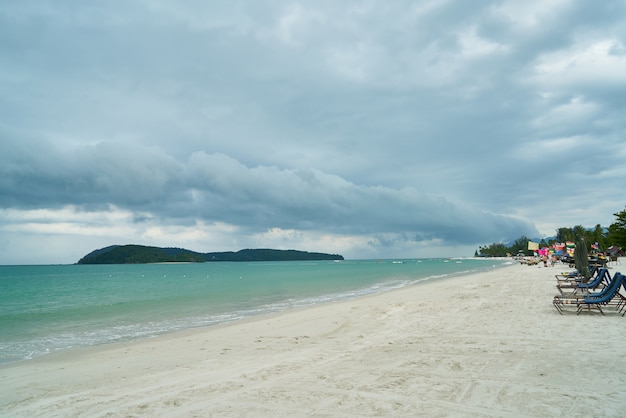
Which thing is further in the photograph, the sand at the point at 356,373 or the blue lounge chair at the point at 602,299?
the blue lounge chair at the point at 602,299

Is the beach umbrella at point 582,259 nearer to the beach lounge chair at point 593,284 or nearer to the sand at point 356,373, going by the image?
the beach lounge chair at point 593,284

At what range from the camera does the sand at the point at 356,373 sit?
533cm

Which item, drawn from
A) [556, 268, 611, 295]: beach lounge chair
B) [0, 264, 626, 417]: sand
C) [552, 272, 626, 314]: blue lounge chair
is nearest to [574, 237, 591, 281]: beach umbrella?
[556, 268, 611, 295]: beach lounge chair

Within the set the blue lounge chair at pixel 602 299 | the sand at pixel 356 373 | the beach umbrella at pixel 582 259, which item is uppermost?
the beach umbrella at pixel 582 259

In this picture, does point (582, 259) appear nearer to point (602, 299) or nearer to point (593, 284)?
point (593, 284)

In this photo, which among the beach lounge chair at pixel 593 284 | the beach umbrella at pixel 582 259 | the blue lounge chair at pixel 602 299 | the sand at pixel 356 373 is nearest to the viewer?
the sand at pixel 356 373

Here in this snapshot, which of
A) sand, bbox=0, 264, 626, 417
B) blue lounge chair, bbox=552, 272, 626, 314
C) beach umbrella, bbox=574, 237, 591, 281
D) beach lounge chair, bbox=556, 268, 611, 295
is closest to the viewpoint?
sand, bbox=0, 264, 626, 417

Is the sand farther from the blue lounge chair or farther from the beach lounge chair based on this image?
the beach lounge chair

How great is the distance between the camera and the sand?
210 inches

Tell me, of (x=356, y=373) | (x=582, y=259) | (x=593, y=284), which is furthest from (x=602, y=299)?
(x=356, y=373)

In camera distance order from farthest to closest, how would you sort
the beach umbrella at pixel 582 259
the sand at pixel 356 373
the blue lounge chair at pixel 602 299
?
the beach umbrella at pixel 582 259
the blue lounge chair at pixel 602 299
the sand at pixel 356 373

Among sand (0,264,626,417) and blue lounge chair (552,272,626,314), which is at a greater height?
blue lounge chair (552,272,626,314)

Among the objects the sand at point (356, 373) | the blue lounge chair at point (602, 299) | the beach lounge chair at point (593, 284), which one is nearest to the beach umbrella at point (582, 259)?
the beach lounge chair at point (593, 284)

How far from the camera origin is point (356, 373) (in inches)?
271
